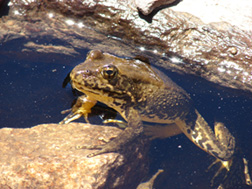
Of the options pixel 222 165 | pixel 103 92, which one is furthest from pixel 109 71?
pixel 222 165

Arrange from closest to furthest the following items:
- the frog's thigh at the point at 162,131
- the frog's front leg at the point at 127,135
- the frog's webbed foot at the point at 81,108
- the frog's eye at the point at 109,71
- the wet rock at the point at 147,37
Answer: the frog's front leg at the point at 127,135 < the frog's eye at the point at 109,71 < the frog's webbed foot at the point at 81,108 < the frog's thigh at the point at 162,131 < the wet rock at the point at 147,37

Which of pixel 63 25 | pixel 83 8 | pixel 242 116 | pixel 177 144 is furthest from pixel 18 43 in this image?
pixel 242 116

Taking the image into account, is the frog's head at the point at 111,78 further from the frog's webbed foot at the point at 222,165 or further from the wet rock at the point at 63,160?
the frog's webbed foot at the point at 222,165

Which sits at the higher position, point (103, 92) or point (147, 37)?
point (147, 37)

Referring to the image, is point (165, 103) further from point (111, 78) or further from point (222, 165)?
point (222, 165)

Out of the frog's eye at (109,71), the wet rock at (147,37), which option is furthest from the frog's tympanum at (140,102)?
the wet rock at (147,37)

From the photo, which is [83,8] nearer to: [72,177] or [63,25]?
[63,25]
